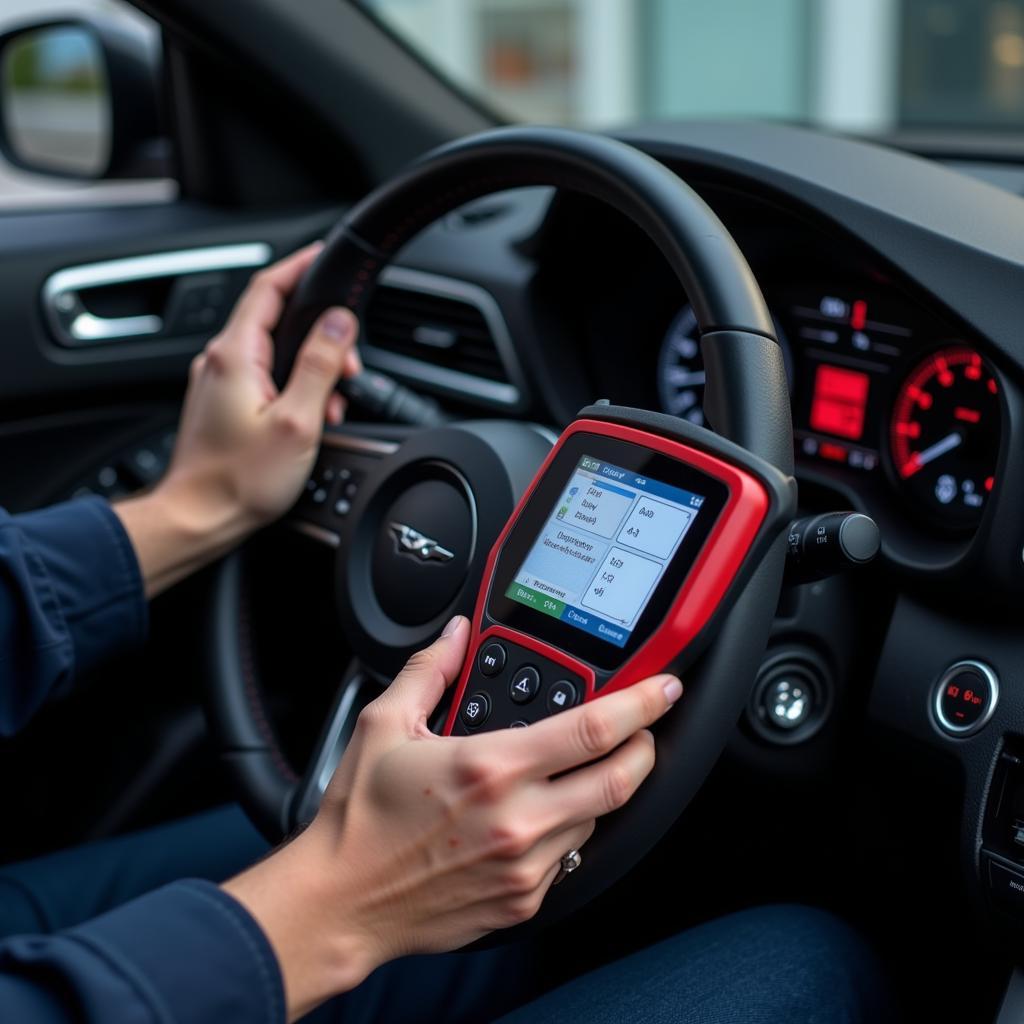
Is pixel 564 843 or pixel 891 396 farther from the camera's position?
pixel 891 396

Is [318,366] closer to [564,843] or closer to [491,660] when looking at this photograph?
[491,660]

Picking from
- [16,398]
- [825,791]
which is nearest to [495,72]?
[16,398]

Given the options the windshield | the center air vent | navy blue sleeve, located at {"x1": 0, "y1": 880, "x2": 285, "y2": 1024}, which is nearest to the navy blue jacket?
navy blue sleeve, located at {"x1": 0, "y1": 880, "x2": 285, "y2": 1024}

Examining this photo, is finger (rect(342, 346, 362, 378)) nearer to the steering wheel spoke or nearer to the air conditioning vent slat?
the steering wheel spoke

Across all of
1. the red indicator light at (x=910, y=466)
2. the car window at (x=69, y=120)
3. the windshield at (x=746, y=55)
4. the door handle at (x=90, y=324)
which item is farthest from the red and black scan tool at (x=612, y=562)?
the windshield at (x=746, y=55)

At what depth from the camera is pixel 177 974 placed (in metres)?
Answer: 0.69

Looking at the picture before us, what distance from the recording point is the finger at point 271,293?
3.97ft

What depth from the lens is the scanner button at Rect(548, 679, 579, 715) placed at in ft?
2.60

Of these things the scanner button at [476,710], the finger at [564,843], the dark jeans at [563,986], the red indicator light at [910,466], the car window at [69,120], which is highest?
the car window at [69,120]

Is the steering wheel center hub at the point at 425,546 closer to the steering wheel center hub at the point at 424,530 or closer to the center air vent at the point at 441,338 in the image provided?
the steering wheel center hub at the point at 424,530

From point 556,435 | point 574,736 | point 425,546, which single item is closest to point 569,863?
point 574,736

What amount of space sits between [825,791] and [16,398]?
107 centimetres

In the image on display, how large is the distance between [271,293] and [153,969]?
0.70m

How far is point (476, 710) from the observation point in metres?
0.83
